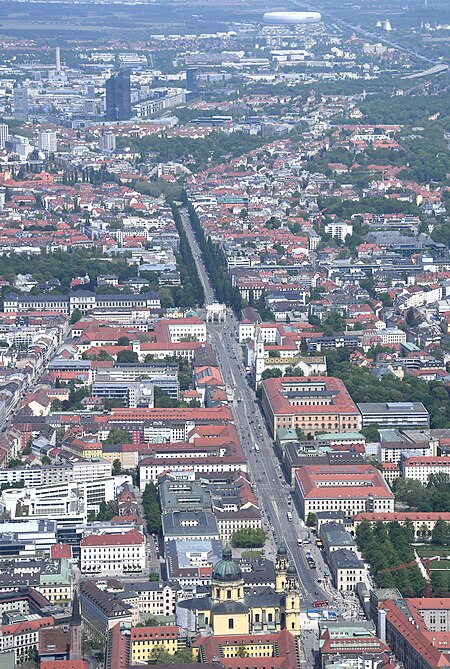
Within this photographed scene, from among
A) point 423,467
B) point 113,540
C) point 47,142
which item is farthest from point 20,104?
point 113,540

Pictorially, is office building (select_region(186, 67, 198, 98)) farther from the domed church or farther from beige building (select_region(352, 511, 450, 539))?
the domed church

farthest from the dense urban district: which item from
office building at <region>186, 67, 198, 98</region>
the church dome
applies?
office building at <region>186, 67, 198, 98</region>

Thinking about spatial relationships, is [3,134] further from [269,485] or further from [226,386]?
[269,485]

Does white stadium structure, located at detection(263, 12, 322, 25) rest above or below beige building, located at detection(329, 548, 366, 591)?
below

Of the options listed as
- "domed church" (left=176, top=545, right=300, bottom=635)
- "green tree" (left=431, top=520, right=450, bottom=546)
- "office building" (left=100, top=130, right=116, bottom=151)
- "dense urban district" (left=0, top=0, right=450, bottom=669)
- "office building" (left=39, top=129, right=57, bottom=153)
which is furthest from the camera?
"office building" (left=100, top=130, right=116, bottom=151)

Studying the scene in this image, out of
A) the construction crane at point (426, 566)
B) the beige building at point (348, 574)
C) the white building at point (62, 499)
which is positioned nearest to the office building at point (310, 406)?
the white building at point (62, 499)

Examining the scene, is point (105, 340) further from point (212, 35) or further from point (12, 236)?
point (212, 35)

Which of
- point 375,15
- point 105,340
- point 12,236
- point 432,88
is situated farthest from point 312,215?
point 375,15
